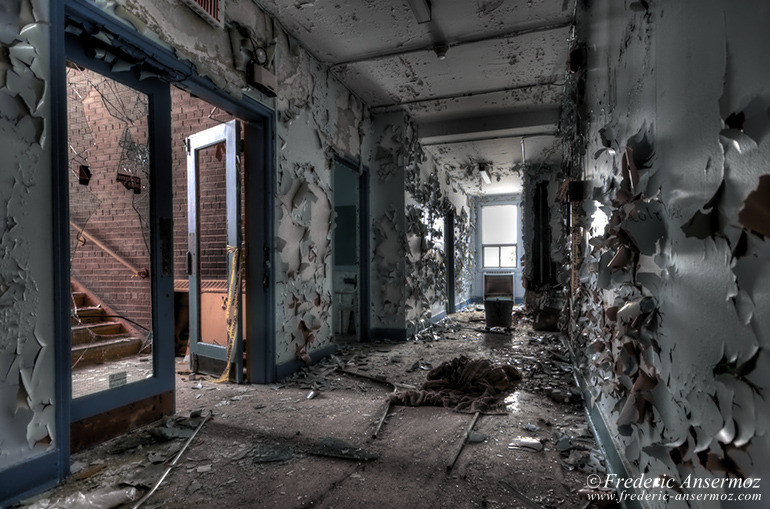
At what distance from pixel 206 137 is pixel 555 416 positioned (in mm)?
3582

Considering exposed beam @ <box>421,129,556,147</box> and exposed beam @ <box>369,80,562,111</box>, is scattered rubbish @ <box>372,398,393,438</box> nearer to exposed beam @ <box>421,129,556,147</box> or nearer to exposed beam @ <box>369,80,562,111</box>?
exposed beam @ <box>369,80,562,111</box>

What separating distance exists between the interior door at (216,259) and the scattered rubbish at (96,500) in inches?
63.0

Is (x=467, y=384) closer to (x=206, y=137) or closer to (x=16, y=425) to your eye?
(x=16, y=425)

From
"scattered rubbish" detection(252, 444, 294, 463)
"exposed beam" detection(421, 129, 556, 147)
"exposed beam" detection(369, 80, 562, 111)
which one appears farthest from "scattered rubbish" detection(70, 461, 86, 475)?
"exposed beam" detection(421, 129, 556, 147)

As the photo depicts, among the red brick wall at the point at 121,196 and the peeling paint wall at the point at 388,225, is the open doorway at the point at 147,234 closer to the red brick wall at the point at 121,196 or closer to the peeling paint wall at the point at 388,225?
the red brick wall at the point at 121,196

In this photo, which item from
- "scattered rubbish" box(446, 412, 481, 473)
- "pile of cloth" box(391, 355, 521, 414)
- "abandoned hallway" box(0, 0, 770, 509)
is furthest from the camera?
"pile of cloth" box(391, 355, 521, 414)

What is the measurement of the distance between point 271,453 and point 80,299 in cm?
352

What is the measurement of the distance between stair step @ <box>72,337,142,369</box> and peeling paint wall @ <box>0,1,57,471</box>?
126cm

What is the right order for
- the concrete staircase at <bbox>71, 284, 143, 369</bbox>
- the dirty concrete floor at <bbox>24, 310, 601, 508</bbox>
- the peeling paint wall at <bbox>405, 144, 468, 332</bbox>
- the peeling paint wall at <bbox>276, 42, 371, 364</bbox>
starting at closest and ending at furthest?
the dirty concrete floor at <bbox>24, 310, 601, 508</bbox> → the concrete staircase at <bbox>71, 284, 143, 369</bbox> → the peeling paint wall at <bbox>276, 42, 371, 364</bbox> → the peeling paint wall at <bbox>405, 144, 468, 332</bbox>

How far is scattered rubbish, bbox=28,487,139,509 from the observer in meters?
1.57

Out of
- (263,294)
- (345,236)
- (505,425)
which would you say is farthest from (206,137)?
(505,425)

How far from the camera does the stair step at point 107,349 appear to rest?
301 centimetres

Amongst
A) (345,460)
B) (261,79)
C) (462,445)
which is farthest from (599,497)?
(261,79)

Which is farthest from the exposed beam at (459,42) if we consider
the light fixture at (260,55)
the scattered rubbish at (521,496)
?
the scattered rubbish at (521,496)
